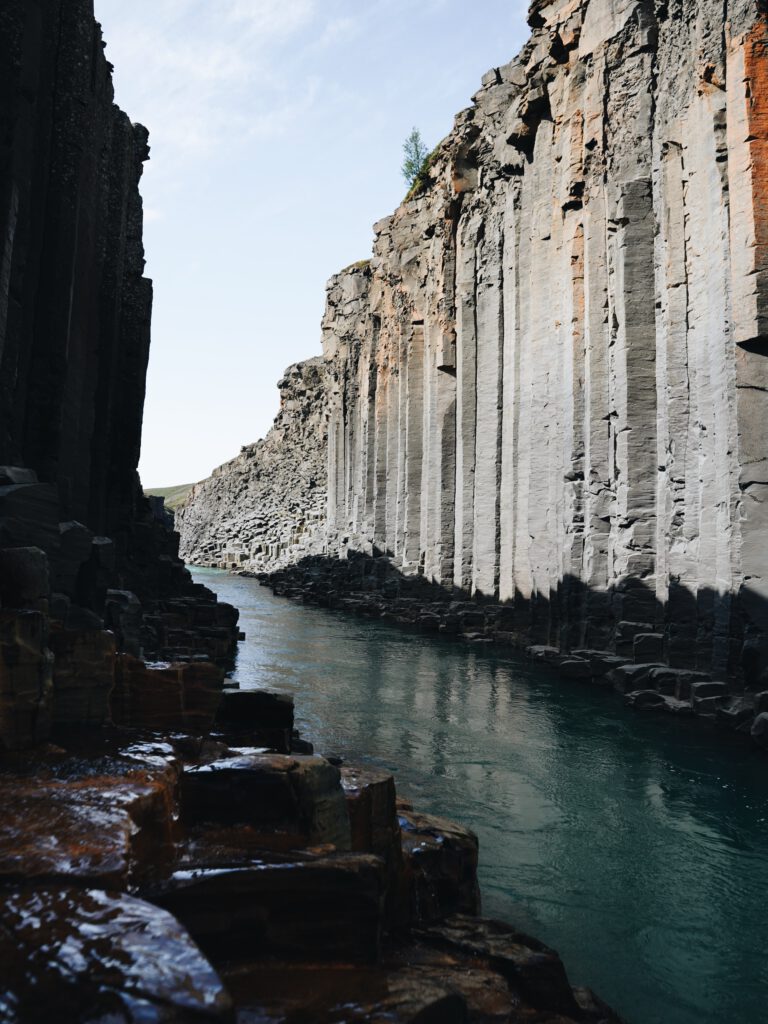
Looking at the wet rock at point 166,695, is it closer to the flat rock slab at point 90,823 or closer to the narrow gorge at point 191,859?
the narrow gorge at point 191,859

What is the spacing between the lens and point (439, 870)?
4809mm

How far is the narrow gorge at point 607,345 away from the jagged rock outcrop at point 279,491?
2722 centimetres

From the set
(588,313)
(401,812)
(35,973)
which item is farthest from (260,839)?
(588,313)

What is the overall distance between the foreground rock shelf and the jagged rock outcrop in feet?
152

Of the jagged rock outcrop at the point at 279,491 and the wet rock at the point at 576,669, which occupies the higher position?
the jagged rock outcrop at the point at 279,491

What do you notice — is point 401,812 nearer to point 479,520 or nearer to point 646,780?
point 646,780

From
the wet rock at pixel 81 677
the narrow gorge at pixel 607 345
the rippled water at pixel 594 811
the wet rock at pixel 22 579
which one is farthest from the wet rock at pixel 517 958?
the narrow gorge at pixel 607 345

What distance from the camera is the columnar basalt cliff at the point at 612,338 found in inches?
439

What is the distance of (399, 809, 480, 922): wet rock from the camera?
179 inches

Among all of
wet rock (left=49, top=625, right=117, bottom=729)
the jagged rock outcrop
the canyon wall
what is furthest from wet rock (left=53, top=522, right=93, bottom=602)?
the jagged rock outcrop

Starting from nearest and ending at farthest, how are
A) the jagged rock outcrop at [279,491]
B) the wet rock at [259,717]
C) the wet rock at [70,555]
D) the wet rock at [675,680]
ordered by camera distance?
the wet rock at [259,717]
the wet rock at [70,555]
the wet rock at [675,680]
the jagged rock outcrop at [279,491]

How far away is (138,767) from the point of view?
4.31m

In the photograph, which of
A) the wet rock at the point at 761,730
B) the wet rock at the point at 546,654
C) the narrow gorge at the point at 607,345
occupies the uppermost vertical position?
the narrow gorge at the point at 607,345

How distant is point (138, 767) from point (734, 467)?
360 inches
